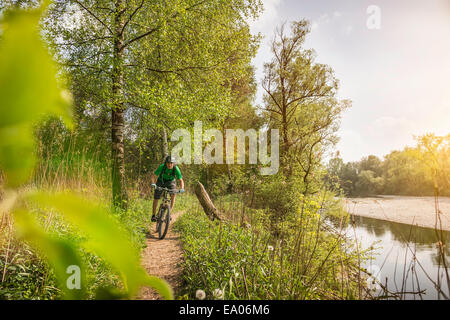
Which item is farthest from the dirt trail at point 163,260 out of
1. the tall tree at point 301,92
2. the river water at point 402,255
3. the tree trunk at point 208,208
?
the tall tree at point 301,92

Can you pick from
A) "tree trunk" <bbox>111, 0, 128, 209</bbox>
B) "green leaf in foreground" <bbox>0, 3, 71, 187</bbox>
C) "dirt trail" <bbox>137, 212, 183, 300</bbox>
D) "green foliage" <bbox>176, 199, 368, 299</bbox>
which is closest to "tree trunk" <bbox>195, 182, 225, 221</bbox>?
"dirt trail" <bbox>137, 212, 183, 300</bbox>

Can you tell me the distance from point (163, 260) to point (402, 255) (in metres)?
8.11

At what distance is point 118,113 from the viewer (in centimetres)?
600

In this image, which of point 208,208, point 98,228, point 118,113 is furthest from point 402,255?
point 118,113

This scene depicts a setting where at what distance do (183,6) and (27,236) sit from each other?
7.39 meters

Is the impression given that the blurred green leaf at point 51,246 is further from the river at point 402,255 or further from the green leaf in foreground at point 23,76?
the river at point 402,255

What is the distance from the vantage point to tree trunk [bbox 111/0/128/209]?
546cm

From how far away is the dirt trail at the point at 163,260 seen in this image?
9.11 feet

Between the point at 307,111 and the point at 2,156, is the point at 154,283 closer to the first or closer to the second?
the point at 2,156

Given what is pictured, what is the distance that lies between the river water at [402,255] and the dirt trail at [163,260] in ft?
9.27

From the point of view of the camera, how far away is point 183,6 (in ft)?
19.9

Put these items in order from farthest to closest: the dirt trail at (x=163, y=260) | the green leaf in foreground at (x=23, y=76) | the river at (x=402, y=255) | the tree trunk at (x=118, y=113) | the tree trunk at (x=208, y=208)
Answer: the tree trunk at (x=208, y=208) → the tree trunk at (x=118, y=113) → the river at (x=402, y=255) → the dirt trail at (x=163, y=260) → the green leaf in foreground at (x=23, y=76)

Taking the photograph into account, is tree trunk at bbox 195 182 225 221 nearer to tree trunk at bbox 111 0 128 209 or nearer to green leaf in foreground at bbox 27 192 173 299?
tree trunk at bbox 111 0 128 209
